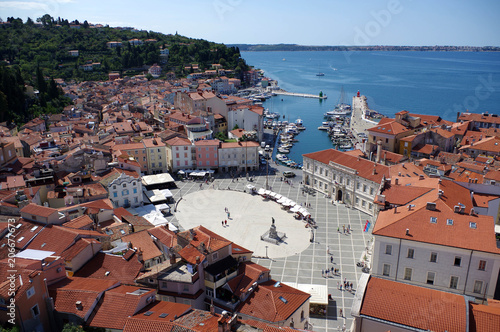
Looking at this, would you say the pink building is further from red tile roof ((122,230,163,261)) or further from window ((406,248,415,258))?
window ((406,248,415,258))

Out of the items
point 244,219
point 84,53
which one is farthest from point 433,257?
point 84,53

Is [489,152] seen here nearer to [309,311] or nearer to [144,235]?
[309,311]

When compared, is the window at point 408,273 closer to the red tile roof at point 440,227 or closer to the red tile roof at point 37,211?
the red tile roof at point 440,227

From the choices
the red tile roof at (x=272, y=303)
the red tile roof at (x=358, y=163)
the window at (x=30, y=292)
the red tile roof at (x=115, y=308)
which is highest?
the window at (x=30, y=292)

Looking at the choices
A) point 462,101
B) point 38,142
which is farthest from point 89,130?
point 462,101

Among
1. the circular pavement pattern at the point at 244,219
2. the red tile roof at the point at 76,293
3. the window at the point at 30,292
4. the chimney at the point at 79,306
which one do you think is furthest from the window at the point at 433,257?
the window at the point at 30,292

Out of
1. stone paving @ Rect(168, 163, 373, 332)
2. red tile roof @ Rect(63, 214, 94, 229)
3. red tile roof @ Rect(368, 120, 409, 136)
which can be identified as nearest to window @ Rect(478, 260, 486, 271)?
stone paving @ Rect(168, 163, 373, 332)
